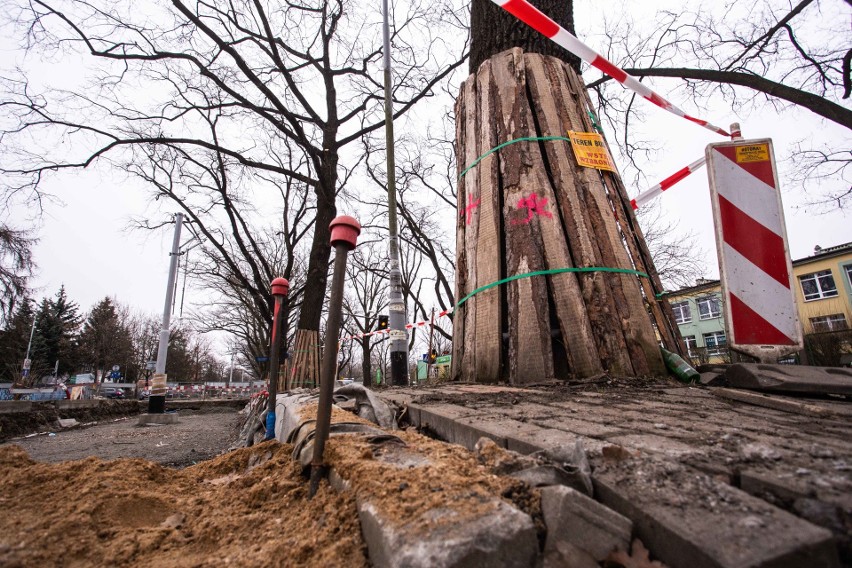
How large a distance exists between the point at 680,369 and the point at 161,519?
3098 mm

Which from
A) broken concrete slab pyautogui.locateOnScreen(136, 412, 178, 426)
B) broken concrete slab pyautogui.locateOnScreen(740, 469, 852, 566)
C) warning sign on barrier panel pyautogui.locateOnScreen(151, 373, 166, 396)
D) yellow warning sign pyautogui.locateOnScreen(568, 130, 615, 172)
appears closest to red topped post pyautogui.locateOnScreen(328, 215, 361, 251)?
broken concrete slab pyautogui.locateOnScreen(740, 469, 852, 566)

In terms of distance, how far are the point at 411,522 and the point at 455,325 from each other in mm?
3090

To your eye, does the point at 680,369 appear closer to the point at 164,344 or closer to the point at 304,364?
the point at 304,364

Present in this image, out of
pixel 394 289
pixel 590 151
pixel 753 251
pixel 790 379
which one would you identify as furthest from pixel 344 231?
pixel 394 289

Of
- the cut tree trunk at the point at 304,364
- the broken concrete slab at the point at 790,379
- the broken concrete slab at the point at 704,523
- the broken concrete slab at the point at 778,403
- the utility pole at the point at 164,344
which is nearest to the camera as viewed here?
the broken concrete slab at the point at 704,523

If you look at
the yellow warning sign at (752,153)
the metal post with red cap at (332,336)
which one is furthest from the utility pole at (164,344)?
the yellow warning sign at (752,153)

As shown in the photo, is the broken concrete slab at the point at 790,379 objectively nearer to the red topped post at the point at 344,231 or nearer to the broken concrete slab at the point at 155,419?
the red topped post at the point at 344,231

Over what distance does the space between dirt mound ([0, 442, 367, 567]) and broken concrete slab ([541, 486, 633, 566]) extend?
43 cm

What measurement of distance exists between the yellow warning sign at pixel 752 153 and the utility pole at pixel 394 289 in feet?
16.1

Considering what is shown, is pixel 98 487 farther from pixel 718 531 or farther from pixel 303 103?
pixel 303 103

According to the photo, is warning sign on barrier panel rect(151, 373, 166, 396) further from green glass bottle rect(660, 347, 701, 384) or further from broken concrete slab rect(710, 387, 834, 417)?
broken concrete slab rect(710, 387, 834, 417)

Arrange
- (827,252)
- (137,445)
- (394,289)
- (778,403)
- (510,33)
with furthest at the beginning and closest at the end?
(827,252)
(394,289)
(137,445)
(510,33)
(778,403)

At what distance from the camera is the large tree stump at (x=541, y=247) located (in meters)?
2.96

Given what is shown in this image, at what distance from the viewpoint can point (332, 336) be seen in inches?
57.9
